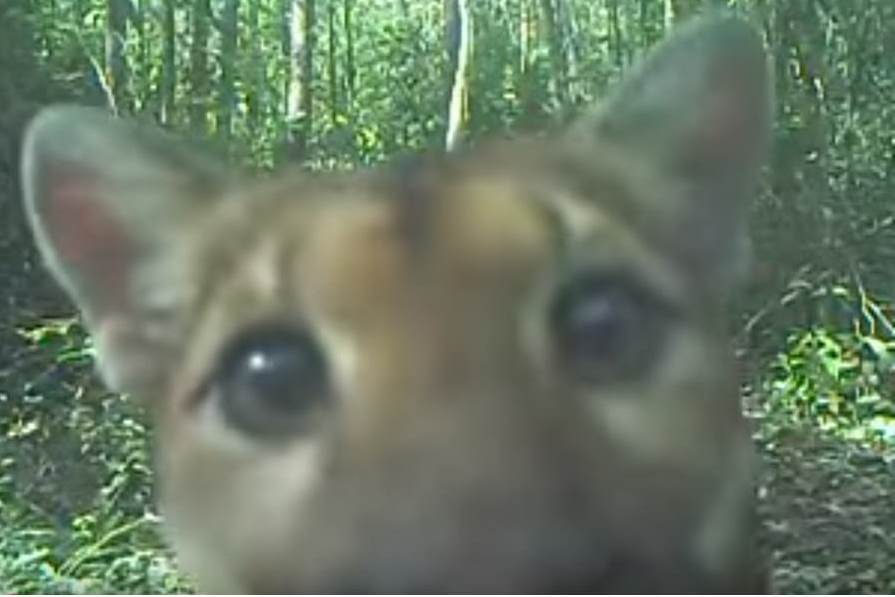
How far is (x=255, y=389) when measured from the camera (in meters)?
0.73

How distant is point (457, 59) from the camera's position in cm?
218

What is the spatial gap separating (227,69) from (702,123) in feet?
4.60

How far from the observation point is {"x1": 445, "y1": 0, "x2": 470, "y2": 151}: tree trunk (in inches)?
83.4

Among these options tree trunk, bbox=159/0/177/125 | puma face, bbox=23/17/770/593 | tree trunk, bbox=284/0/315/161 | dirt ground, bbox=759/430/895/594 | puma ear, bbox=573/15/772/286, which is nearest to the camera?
puma face, bbox=23/17/770/593

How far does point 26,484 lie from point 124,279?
1591 millimetres

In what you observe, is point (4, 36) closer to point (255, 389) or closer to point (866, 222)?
point (866, 222)

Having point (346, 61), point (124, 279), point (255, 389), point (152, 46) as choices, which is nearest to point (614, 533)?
point (255, 389)

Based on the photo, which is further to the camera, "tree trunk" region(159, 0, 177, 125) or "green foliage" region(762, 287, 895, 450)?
"green foliage" region(762, 287, 895, 450)

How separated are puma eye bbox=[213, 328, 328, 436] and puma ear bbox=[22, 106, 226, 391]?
0.30 feet

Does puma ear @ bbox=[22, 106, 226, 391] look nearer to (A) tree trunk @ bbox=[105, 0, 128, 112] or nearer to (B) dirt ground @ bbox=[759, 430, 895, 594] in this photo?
(A) tree trunk @ bbox=[105, 0, 128, 112]

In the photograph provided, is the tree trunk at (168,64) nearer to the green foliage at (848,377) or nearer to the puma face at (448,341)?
the green foliage at (848,377)

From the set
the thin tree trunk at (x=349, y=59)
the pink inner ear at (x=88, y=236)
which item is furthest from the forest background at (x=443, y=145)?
the pink inner ear at (x=88, y=236)

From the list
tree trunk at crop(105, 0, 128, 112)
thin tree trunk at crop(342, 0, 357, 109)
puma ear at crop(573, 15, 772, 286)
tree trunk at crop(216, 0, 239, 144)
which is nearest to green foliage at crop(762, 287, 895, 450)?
thin tree trunk at crop(342, 0, 357, 109)

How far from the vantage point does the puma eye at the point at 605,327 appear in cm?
71
